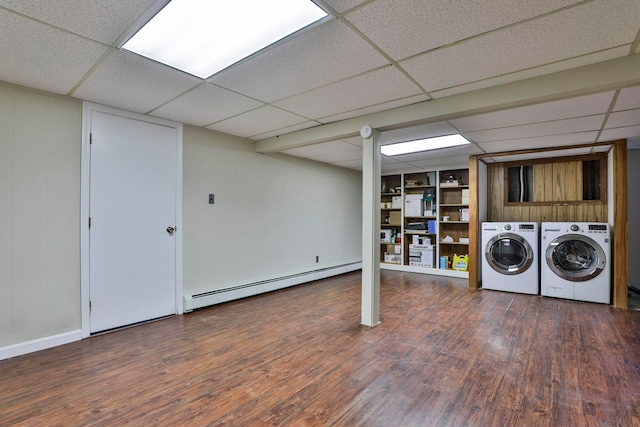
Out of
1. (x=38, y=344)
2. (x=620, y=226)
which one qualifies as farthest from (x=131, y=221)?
(x=620, y=226)

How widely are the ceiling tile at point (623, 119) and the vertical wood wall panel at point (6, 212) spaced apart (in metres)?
5.28

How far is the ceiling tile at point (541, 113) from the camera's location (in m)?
2.61

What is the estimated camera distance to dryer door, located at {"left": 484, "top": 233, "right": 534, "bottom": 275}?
4.57m

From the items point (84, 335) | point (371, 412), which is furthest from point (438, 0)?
point (84, 335)

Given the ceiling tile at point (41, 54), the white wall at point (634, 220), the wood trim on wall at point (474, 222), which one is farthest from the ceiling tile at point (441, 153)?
the ceiling tile at point (41, 54)

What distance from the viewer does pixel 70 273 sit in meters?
2.81

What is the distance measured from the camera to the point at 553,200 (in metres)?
4.95

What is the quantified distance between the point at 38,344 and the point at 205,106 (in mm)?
2496

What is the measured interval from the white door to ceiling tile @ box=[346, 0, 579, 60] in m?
2.61

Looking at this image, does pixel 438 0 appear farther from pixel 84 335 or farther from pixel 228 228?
pixel 84 335

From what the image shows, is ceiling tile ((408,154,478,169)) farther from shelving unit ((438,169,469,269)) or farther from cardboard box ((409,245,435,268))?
cardboard box ((409,245,435,268))

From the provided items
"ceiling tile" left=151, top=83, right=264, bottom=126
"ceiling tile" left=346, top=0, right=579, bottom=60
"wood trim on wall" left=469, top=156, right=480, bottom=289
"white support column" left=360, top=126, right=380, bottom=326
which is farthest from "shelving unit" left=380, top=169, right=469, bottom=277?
"ceiling tile" left=346, top=0, right=579, bottom=60

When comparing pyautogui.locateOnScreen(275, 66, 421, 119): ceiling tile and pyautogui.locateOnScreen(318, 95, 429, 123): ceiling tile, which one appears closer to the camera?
pyautogui.locateOnScreen(275, 66, 421, 119): ceiling tile

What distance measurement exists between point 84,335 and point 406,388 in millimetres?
2853
